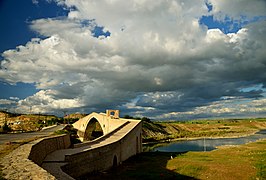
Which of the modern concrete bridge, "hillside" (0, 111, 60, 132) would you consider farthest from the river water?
"hillside" (0, 111, 60, 132)

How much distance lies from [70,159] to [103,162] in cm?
470

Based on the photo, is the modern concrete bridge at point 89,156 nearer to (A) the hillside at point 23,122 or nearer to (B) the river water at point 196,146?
(B) the river water at point 196,146

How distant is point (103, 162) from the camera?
1838 centimetres

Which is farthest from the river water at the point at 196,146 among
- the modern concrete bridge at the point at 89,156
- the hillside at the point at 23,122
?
the hillside at the point at 23,122

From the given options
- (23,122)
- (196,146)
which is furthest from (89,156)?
(23,122)

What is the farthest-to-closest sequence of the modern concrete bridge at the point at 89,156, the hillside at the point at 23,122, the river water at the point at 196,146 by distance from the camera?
the hillside at the point at 23,122 → the river water at the point at 196,146 → the modern concrete bridge at the point at 89,156

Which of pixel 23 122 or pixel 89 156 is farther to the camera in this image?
pixel 23 122

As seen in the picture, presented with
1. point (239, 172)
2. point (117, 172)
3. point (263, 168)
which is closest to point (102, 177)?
point (117, 172)

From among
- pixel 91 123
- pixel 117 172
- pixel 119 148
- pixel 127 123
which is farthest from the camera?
pixel 91 123

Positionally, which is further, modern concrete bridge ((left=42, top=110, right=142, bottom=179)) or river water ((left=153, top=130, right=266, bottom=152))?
river water ((left=153, top=130, right=266, bottom=152))

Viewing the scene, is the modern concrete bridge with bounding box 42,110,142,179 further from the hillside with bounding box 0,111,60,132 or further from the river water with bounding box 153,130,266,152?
the hillside with bounding box 0,111,60,132

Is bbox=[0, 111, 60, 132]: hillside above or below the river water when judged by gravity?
above

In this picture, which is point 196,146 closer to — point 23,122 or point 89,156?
point 89,156

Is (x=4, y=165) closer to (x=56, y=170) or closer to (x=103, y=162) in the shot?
(x=56, y=170)
